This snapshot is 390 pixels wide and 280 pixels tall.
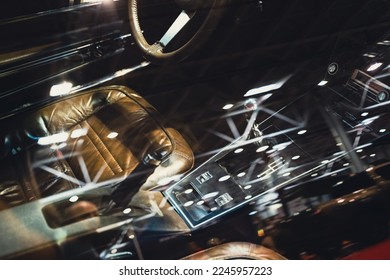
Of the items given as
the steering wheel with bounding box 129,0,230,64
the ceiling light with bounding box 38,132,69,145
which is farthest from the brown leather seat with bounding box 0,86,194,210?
the steering wheel with bounding box 129,0,230,64

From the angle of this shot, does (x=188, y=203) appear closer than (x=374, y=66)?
Yes

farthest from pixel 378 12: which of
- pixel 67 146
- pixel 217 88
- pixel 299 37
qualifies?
pixel 67 146

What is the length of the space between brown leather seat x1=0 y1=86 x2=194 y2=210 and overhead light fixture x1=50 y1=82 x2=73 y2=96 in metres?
0.02

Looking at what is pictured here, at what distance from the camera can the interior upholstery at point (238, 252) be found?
3.12ft

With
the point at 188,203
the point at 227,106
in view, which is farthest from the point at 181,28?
the point at 188,203

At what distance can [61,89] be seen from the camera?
1.12 metres

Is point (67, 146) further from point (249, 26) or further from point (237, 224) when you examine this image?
point (249, 26)

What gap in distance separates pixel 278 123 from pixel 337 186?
20 centimetres

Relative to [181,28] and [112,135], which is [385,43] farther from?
[112,135]

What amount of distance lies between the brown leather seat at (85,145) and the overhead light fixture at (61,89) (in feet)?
0.06

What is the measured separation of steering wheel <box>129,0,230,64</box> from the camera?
108 cm

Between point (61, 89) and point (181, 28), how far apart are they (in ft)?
1.12
